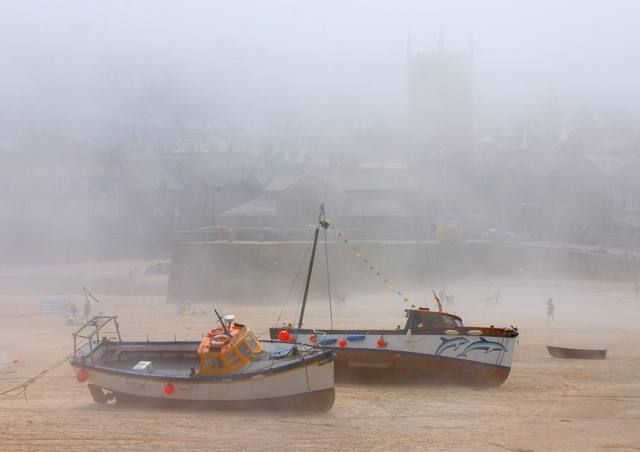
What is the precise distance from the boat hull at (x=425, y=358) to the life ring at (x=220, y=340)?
285 centimetres

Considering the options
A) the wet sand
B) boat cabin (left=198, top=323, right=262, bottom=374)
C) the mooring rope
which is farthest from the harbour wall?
boat cabin (left=198, top=323, right=262, bottom=374)

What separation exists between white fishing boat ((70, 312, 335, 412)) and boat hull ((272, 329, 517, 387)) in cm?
181

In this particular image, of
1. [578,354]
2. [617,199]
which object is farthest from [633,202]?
[578,354]

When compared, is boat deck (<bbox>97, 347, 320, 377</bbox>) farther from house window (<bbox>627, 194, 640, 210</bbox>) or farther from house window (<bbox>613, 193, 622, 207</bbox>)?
house window (<bbox>613, 193, 622, 207</bbox>)

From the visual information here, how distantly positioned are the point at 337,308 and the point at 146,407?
17.3m

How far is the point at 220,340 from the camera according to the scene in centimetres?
1170

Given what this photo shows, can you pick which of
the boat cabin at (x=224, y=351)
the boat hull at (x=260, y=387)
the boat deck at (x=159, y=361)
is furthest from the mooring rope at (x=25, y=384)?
the boat cabin at (x=224, y=351)

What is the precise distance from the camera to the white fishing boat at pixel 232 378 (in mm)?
11016

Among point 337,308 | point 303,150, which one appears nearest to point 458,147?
point 303,150

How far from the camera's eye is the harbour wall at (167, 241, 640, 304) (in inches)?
1246

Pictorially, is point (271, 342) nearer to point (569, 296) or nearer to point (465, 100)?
point (569, 296)

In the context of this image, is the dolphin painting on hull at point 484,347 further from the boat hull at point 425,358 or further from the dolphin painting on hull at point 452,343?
the dolphin painting on hull at point 452,343

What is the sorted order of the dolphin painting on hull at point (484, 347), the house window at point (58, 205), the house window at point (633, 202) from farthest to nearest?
the house window at point (58, 205), the house window at point (633, 202), the dolphin painting on hull at point (484, 347)

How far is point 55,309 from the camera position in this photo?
88.7 feet
